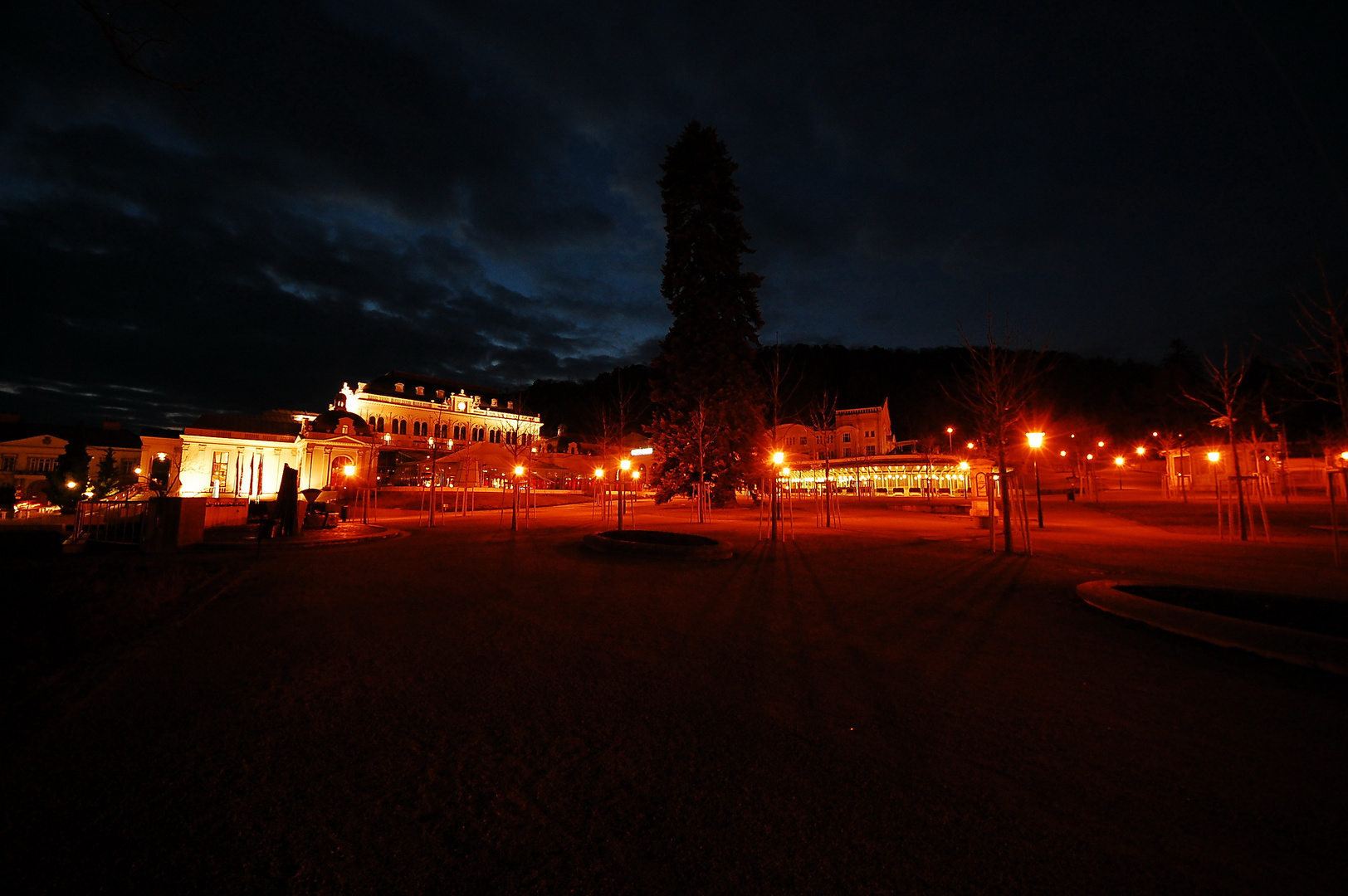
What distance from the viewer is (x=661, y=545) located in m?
12.9

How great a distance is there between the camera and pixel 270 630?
689 cm

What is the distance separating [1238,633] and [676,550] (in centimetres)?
889

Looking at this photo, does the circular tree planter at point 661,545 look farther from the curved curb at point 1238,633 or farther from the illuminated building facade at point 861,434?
the illuminated building facade at point 861,434

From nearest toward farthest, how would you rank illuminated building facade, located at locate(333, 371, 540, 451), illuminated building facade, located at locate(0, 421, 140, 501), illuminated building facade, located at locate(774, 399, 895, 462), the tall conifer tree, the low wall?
the low wall → the tall conifer tree → illuminated building facade, located at locate(0, 421, 140, 501) → illuminated building facade, located at locate(333, 371, 540, 451) → illuminated building facade, located at locate(774, 399, 895, 462)

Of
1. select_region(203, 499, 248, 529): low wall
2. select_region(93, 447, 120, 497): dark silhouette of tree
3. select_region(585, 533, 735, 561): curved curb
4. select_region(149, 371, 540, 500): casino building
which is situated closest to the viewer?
select_region(585, 533, 735, 561): curved curb

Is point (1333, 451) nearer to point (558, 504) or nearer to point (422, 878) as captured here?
point (558, 504)

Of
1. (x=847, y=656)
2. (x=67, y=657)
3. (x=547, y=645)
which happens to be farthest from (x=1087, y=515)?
(x=67, y=657)

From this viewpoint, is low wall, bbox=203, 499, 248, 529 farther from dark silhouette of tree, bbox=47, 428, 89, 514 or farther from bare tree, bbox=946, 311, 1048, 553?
dark silhouette of tree, bbox=47, 428, 89, 514

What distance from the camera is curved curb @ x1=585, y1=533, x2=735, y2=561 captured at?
12.6 m

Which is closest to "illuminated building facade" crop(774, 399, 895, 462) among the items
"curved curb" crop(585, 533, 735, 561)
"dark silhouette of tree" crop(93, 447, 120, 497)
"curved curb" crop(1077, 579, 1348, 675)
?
"curved curb" crop(585, 533, 735, 561)

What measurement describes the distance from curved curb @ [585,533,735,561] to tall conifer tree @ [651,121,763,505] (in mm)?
15060

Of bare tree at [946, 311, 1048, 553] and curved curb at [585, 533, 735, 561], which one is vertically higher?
bare tree at [946, 311, 1048, 553]

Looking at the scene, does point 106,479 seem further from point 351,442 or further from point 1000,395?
point 1000,395

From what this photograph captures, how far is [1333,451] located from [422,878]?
2109 inches
